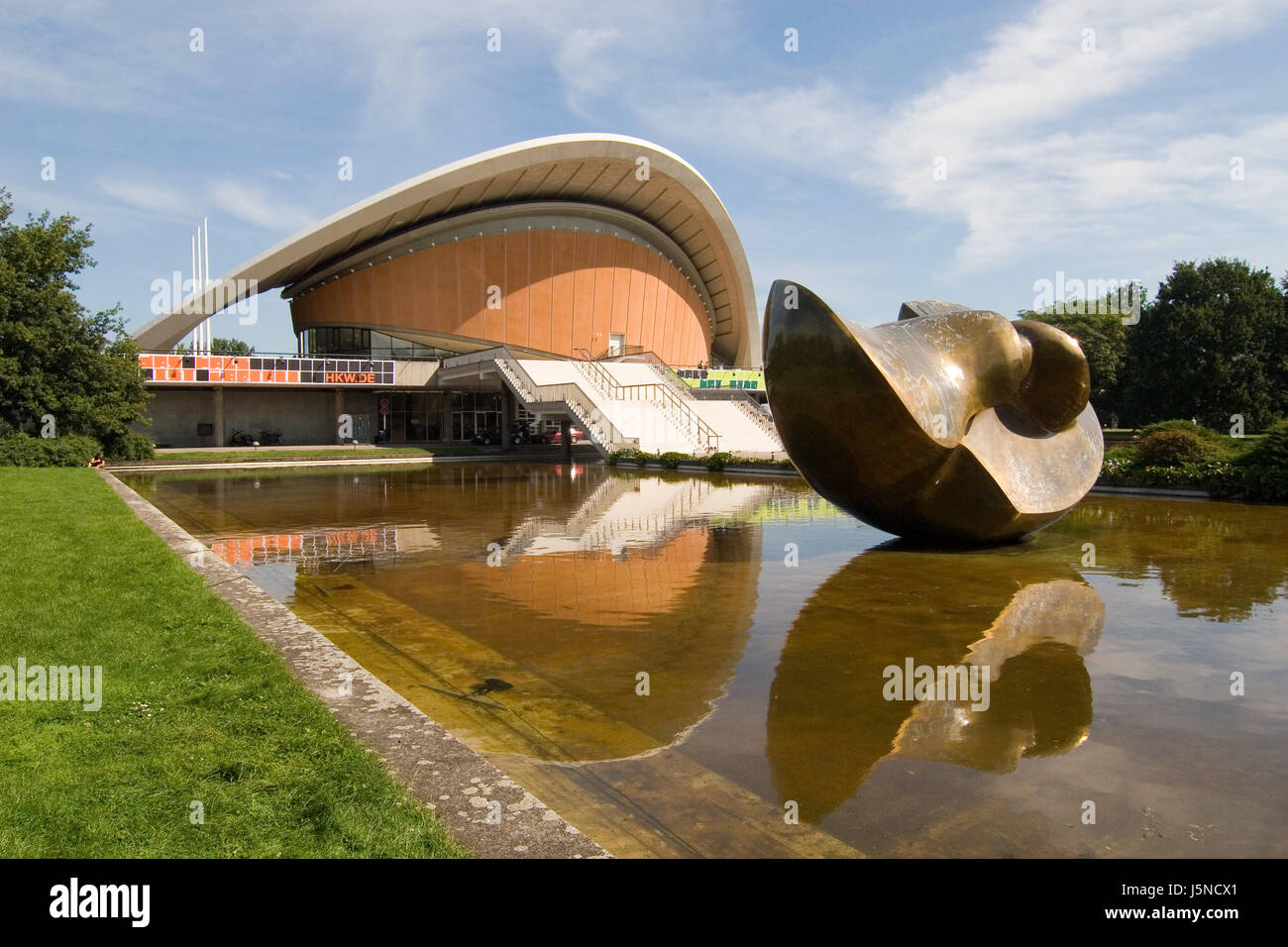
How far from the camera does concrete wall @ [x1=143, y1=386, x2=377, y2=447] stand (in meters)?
40.1

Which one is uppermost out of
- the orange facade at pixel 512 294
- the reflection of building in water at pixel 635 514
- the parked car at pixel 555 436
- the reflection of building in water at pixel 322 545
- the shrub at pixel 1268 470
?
the orange facade at pixel 512 294

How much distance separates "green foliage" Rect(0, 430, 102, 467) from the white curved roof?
1070 centimetres

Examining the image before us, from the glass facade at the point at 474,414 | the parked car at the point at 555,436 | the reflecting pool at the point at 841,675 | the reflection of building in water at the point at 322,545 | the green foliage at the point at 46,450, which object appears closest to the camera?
the reflecting pool at the point at 841,675

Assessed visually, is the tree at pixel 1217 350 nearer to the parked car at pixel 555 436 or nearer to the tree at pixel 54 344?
the parked car at pixel 555 436

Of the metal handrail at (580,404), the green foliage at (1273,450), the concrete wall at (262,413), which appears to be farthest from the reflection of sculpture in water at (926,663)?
the concrete wall at (262,413)

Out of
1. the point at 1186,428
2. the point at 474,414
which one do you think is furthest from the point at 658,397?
the point at 1186,428

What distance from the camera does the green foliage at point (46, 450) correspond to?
2709cm

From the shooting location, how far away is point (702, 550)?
12.0 m

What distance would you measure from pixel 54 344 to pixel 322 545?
22.3 m

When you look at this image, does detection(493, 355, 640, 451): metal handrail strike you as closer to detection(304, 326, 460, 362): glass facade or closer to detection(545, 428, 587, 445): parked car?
detection(545, 428, 587, 445): parked car

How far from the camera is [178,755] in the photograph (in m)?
4.06

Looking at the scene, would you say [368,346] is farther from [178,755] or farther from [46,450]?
[178,755]

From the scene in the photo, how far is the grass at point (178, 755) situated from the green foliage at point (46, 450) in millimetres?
24115

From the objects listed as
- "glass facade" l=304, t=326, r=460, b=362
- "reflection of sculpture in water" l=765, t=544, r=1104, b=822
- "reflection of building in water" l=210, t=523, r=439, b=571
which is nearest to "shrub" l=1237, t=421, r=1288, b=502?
"reflection of sculpture in water" l=765, t=544, r=1104, b=822
